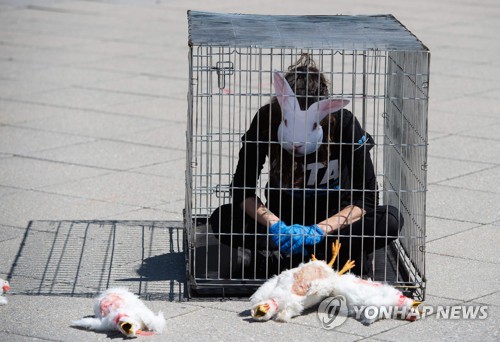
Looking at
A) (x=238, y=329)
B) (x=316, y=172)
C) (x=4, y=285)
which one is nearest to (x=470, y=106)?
(x=316, y=172)

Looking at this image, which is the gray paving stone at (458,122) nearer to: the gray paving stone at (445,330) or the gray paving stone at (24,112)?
the gray paving stone at (24,112)

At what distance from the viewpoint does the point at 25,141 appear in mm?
7766

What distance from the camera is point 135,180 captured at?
22.4 feet

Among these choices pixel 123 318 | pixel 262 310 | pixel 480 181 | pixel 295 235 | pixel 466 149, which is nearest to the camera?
pixel 123 318

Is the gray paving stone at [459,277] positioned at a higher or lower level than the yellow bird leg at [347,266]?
lower

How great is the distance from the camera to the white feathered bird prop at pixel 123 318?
425 cm

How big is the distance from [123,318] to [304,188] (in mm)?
1100

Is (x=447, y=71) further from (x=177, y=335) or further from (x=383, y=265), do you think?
(x=177, y=335)

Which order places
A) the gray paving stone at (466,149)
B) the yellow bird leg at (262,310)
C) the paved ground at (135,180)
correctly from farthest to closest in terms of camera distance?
1. the gray paving stone at (466,149)
2. the paved ground at (135,180)
3. the yellow bird leg at (262,310)

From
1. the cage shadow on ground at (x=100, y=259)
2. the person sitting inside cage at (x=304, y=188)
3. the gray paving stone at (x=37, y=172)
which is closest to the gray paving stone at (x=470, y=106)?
the gray paving stone at (x=37, y=172)

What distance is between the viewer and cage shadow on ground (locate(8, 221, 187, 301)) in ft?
15.9

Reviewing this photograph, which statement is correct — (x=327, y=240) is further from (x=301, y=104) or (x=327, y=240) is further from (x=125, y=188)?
(x=125, y=188)

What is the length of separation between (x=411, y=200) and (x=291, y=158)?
27.8 inches

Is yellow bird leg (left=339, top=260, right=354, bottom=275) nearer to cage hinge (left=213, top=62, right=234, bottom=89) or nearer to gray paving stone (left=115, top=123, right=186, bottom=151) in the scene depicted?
cage hinge (left=213, top=62, right=234, bottom=89)
